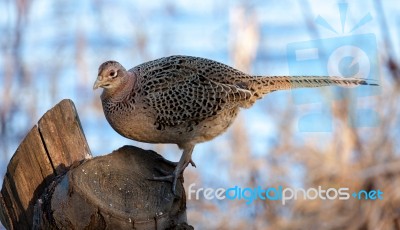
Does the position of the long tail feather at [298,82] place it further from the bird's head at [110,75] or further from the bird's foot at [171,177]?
the bird's foot at [171,177]

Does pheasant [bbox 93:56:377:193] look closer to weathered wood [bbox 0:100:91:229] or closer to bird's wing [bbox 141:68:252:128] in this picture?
bird's wing [bbox 141:68:252:128]

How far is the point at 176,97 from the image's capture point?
3900 millimetres

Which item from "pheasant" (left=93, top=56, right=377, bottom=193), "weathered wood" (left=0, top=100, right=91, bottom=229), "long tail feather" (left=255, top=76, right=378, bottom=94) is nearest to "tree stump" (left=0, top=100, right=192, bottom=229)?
"weathered wood" (left=0, top=100, right=91, bottom=229)

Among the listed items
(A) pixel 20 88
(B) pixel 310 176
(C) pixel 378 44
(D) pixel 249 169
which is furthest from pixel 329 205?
(A) pixel 20 88

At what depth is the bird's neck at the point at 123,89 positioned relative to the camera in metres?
3.76

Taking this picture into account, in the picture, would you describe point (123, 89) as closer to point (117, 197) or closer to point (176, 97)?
point (176, 97)

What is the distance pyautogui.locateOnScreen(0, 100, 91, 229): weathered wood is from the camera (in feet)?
10.6

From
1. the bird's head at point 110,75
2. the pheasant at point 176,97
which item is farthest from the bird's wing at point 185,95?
the bird's head at point 110,75

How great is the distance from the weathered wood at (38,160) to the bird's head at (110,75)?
1.35ft

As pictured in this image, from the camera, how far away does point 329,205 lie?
6.84 metres

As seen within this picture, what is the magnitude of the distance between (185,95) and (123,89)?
31 cm

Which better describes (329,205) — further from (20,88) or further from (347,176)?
(20,88)

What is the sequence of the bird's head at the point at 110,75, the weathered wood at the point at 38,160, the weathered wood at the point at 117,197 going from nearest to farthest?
1. the weathered wood at the point at 117,197
2. the weathered wood at the point at 38,160
3. the bird's head at the point at 110,75

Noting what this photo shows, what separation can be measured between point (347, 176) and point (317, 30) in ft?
4.02
